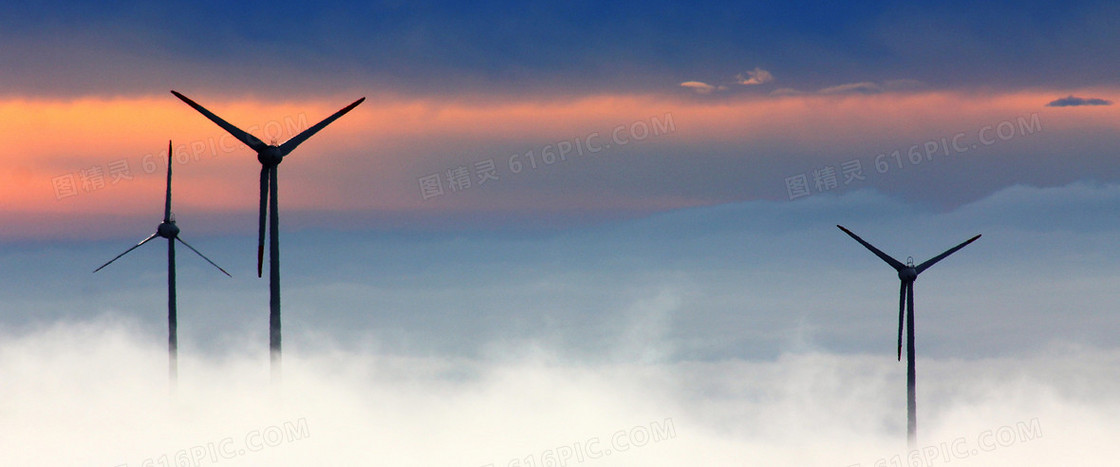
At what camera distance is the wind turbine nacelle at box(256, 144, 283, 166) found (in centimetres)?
7619

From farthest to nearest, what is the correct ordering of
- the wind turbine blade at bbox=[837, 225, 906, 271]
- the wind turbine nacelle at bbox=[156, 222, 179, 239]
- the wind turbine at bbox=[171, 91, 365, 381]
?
1. the wind turbine nacelle at bbox=[156, 222, 179, 239]
2. the wind turbine blade at bbox=[837, 225, 906, 271]
3. the wind turbine at bbox=[171, 91, 365, 381]

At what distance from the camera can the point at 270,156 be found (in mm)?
76188

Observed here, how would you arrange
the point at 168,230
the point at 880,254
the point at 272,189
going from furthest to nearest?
the point at 168,230, the point at 880,254, the point at 272,189

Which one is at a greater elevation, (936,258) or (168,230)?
(168,230)

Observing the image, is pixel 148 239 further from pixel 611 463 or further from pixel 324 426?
pixel 611 463

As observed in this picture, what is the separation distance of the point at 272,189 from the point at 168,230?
1551 inches

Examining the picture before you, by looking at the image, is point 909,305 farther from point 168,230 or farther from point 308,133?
point 168,230

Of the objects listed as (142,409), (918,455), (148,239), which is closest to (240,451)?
(148,239)

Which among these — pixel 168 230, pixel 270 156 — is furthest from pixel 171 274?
pixel 270 156

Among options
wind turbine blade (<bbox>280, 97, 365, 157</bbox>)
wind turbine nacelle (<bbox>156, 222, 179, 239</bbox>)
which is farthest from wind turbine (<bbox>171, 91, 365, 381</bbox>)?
wind turbine nacelle (<bbox>156, 222, 179, 239</bbox>)

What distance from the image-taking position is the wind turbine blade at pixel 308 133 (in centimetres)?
7756

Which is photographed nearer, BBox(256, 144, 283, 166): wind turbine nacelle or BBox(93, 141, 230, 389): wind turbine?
BBox(256, 144, 283, 166): wind turbine nacelle

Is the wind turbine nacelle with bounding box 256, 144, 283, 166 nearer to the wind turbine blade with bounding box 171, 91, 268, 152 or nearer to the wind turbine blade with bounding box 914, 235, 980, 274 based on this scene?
the wind turbine blade with bounding box 171, 91, 268, 152

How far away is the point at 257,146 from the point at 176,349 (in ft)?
135
